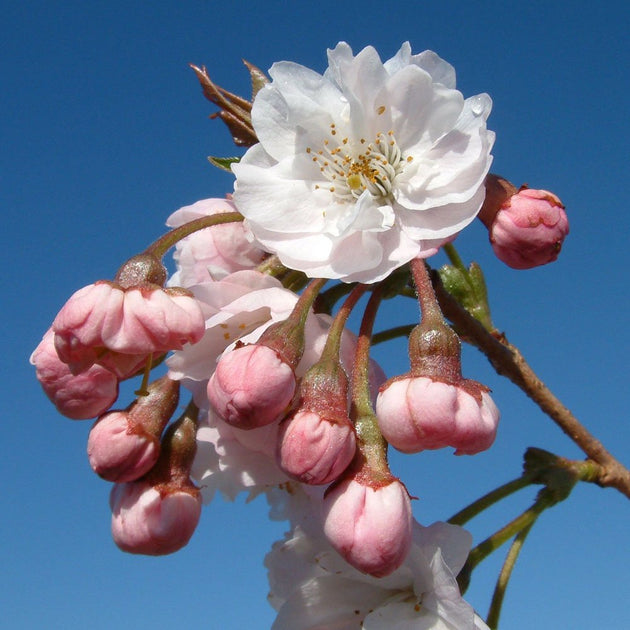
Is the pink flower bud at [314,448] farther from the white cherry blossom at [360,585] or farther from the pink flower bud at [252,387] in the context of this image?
the white cherry blossom at [360,585]

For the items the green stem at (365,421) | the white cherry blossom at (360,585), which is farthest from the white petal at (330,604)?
the green stem at (365,421)

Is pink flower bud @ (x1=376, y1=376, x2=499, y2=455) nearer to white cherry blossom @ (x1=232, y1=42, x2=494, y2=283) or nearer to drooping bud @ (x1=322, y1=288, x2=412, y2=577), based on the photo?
drooping bud @ (x1=322, y1=288, x2=412, y2=577)

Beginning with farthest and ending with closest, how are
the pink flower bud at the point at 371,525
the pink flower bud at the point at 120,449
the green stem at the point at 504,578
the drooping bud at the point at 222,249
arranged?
1. the drooping bud at the point at 222,249
2. the green stem at the point at 504,578
3. the pink flower bud at the point at 120,449
4. the pink flower bud at the point at 371,525

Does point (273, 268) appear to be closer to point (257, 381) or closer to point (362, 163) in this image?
point (362, 163)

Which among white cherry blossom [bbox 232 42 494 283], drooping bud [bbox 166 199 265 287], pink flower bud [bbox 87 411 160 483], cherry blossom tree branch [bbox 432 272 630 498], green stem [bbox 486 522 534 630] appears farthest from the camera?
cherry blossom tree branch [bbox 432 272 630 498]

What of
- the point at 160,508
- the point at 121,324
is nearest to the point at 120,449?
the point at 160,508

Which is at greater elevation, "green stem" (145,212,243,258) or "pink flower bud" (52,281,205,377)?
"green stem" (145,212,243,258)

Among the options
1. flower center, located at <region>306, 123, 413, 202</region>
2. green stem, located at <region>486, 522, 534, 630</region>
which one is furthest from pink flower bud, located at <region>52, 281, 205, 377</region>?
green stem, located at <region>486, 522, 534, 630</region>

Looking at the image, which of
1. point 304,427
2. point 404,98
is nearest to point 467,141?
point 404,98
